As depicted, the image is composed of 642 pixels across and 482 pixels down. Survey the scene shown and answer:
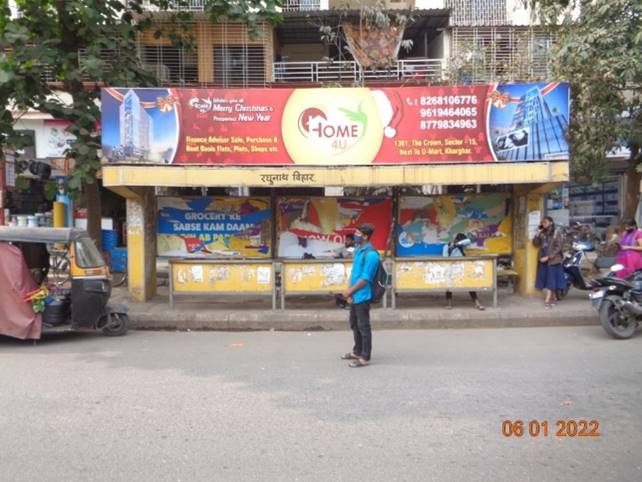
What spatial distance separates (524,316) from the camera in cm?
933

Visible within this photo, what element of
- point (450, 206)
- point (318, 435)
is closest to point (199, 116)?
point (450, 206)

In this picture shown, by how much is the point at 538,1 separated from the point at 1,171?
44.3 feet

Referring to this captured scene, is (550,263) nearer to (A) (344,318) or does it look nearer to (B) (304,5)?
(A) (344,318)

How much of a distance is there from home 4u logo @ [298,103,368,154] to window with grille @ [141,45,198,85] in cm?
713

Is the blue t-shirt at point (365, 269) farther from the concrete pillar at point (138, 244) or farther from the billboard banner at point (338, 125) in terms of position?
the concrete pillar at point (138, 244)

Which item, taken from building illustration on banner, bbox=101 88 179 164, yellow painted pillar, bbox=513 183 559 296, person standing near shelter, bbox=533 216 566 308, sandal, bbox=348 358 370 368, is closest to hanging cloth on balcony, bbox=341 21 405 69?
yellow painted pillar, bbox=513 183 559 296

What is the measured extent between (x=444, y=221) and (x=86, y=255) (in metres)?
6.61

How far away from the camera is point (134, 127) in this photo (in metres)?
9.88

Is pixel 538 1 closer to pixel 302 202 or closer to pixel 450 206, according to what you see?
pixel 450 206

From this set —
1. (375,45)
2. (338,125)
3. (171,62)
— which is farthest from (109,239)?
(375,45)

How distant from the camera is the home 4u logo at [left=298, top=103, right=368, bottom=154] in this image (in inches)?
397

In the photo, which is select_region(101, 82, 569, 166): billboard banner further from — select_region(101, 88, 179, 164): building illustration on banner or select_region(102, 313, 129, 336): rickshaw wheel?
select_region(102, 313, 129, 336): rickshaw wheel

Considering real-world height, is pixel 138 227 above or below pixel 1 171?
below
